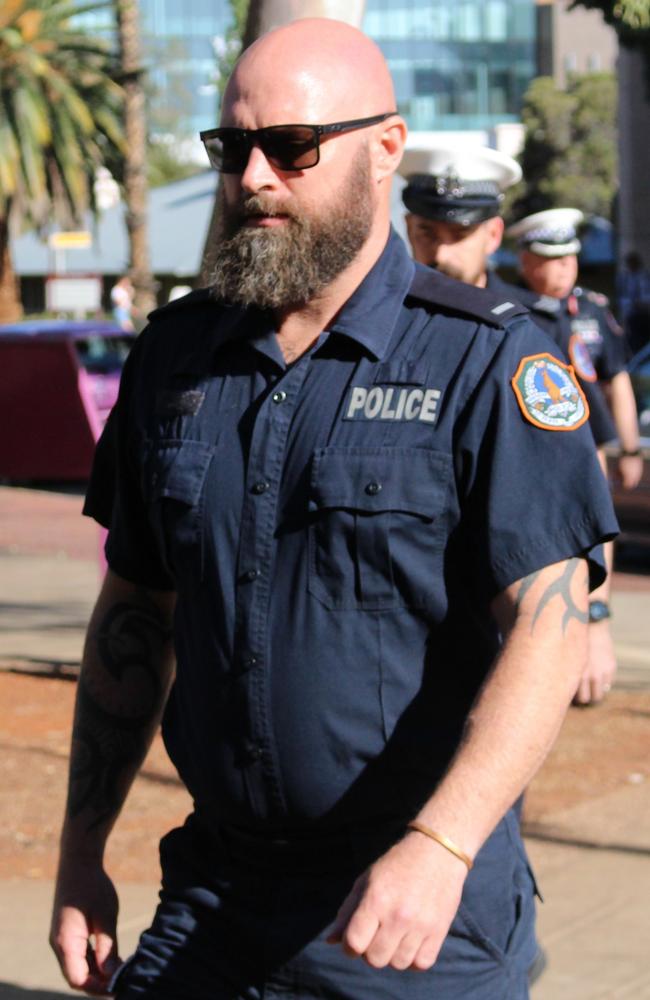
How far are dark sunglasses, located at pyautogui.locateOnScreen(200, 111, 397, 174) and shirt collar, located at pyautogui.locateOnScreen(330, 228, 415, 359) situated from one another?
20 cm

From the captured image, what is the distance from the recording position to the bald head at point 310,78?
2.47 metres

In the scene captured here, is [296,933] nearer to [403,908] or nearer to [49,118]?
[403,908]

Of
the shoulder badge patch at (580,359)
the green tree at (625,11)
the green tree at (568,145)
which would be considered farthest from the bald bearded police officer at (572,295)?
the green tree at (568,145)

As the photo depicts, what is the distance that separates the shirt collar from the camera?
245 cm

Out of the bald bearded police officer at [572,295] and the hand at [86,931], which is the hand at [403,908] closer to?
the hand at [86,931]

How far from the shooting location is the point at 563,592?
2.33 metres

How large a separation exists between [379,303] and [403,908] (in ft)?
2.97

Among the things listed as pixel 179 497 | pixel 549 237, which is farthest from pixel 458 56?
pixel 179 497

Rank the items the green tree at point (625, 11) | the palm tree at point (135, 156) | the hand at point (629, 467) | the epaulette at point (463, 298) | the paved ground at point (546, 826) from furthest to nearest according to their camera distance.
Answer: the palm tree at point (135, 156) → the hand at point (629, 467) → the green tree at point (625, 11) → the paved ground at point (546, 826) → the epaulette at point (463, 298)

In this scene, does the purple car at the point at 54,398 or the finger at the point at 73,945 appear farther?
the purple car at the point at 54,398

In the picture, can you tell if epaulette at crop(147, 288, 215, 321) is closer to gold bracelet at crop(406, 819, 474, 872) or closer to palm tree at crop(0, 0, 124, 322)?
gold bracelet at crop(406, 819, 474, 872)

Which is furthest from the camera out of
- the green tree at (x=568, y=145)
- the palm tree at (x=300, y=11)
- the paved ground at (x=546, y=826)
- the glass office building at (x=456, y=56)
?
the glass office building at (x=456, y=56)

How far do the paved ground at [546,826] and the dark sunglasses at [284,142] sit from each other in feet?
8.50

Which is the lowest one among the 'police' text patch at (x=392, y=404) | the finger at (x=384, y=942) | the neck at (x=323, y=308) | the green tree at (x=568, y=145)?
the green tree at (x=568, y=145)
